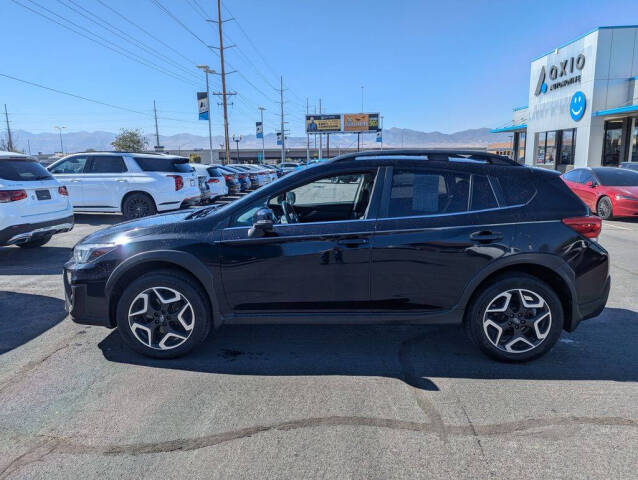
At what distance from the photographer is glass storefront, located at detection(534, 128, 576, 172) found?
2569 centimetres

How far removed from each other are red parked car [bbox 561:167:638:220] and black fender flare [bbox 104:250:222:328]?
11038 millimetres

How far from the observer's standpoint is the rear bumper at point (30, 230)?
7004mm

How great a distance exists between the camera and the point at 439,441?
108 inches

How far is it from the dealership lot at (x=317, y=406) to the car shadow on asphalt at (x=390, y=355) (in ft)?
0.06

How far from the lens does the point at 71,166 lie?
12.1m

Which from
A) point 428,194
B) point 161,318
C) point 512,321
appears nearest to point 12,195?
point 161,318

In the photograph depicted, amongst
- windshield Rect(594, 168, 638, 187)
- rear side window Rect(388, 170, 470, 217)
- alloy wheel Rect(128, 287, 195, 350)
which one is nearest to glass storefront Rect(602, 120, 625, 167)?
windshield Rect(594, 168, 638, 187)

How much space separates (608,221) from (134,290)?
12.7 meters

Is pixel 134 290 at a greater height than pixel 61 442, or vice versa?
pixel 134 290

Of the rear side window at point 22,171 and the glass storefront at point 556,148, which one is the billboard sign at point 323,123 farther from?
the rear side window at point 22,171

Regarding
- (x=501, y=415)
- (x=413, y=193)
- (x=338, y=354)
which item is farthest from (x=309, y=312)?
(x=501, y=415)

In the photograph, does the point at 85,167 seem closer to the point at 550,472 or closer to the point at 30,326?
the point at 30,326

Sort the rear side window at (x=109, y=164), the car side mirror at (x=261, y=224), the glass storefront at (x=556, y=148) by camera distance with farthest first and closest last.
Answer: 1. the glass storefront at (x=556, y=148)
2. the rear side window at (x=109, y=164)
3. the car side mirror at (x=261, y=224)

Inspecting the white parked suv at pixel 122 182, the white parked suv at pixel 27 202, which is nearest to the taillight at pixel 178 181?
the white parked suv at pixel 122 182
